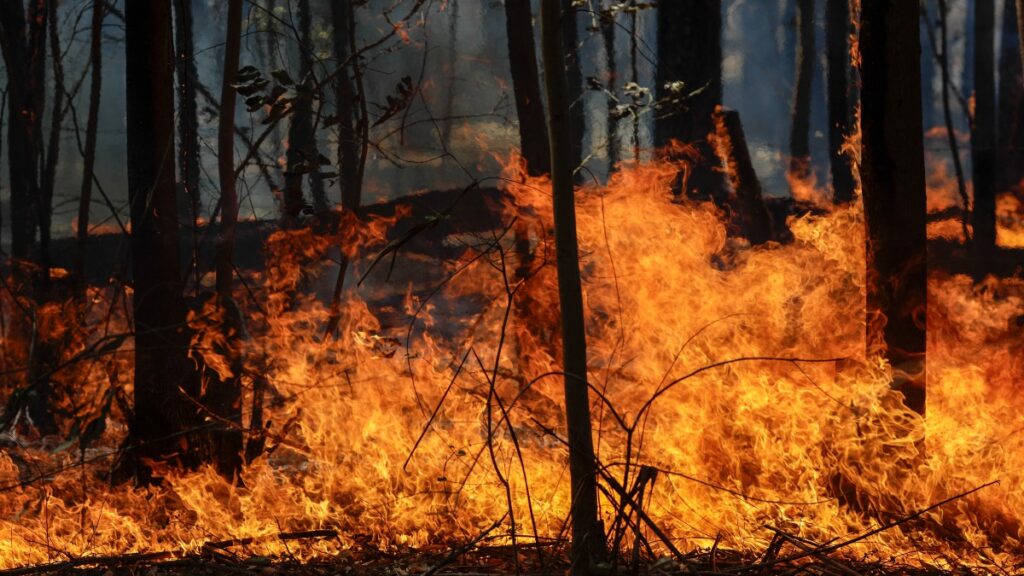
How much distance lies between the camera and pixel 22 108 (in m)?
10.3

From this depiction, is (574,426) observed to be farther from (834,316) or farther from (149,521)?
(834,316)

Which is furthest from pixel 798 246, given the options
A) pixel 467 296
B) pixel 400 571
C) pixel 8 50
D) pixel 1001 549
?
pixel 8 50

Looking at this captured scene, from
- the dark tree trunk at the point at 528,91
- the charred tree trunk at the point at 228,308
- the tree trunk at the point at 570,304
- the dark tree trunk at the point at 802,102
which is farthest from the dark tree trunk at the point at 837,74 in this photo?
the tree trunk at the point at 570,304

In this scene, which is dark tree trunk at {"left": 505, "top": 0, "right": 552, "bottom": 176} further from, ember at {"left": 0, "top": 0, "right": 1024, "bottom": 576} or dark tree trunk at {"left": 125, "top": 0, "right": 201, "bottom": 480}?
dark tree trunk at {"left": 125, "top": 0, "right": 201, "bottom": 480}

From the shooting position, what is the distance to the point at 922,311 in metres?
5.78

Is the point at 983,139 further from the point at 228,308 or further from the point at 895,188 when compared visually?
the point at 228,308

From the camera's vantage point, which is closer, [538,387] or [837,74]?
[538,387]

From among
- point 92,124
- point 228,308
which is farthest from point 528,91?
point 92,124

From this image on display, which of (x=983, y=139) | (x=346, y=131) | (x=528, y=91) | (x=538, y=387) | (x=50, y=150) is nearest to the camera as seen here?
(x=538, y=387)

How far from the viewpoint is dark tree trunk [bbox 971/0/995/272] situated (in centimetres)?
1520

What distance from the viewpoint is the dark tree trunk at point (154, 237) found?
6520mm

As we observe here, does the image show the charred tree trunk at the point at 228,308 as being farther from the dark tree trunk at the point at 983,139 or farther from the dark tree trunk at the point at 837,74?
the dark tree trunk at the point at 983,139

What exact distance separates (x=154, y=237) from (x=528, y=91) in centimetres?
412

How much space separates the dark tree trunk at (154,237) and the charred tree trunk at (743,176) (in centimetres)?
545
